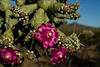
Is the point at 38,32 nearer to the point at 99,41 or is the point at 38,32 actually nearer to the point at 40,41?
the point at 40,41

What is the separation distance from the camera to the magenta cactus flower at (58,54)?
4824 millimetres

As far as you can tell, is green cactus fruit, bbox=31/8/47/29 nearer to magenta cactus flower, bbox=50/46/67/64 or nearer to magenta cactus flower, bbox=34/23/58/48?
magenta cactus flower, bbox=34/23/58/48

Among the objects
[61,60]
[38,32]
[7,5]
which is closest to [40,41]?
[38,32]

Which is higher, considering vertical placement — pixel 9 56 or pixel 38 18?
pixel 38 18

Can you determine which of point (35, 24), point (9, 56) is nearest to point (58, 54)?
point (35, 24)

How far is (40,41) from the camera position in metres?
4.70

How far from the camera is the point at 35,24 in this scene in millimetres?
4938

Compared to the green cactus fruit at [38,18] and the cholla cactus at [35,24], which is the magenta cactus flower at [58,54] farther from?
the green cactus fruit at [38,18]

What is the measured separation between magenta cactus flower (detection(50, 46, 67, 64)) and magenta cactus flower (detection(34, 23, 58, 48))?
16 centimetres

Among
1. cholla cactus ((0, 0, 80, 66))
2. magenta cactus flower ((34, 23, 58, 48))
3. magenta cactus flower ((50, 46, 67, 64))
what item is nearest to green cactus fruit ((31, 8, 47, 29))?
cholla cactus ((0, 0, 80, 66))

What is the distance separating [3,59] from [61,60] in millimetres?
832

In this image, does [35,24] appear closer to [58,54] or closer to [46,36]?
[46,36]

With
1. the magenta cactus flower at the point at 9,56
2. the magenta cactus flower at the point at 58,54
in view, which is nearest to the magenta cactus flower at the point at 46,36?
the magenta cactus flower at the point at 58,54

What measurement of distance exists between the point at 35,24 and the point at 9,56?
24.1 inches
